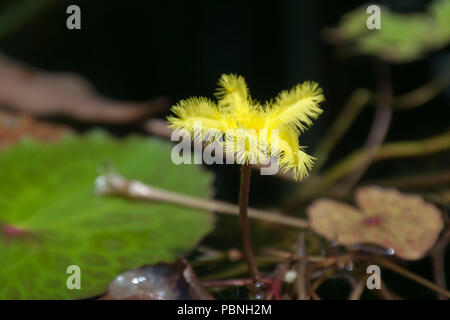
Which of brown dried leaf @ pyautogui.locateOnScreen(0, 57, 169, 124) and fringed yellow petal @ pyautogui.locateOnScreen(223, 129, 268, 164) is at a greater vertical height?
brown dried leaf @ pyautogui.locateOnScreen(0, 57, 169, 124)

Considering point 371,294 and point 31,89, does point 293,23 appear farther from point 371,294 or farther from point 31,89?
point 371,294

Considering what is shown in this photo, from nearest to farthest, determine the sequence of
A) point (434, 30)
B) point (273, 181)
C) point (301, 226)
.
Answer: point (301, 226)
point (273, 181)
point (434, 30)

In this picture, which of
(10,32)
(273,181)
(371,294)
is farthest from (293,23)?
(371,294)

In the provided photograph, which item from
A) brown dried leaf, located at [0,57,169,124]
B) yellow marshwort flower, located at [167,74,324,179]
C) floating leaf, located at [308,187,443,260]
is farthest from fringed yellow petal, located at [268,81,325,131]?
brown dried leaf, located at [0,57,169,124]

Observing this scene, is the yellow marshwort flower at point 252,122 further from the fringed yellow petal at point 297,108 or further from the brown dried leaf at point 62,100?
the brown dried leaf at point 62,100

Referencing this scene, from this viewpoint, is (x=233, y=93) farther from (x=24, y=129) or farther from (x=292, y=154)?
(x=24, y=129)

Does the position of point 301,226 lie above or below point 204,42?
below

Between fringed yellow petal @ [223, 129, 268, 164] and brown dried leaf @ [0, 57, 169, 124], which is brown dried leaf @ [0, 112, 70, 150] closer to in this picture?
brown dried leaf @ [0, 57, 169, 124]
